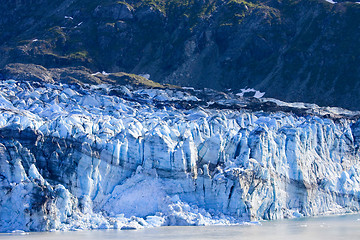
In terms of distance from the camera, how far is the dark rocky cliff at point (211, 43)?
10050 centimetres

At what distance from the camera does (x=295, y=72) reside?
101 meters

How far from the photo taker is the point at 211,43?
356 ft

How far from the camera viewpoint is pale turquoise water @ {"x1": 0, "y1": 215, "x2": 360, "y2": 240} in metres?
30.1

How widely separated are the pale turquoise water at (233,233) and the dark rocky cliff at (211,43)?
2414 inches

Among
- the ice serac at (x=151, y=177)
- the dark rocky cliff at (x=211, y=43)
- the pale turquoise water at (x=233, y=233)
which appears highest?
the dark rocky cliff at (x=211, y=43)

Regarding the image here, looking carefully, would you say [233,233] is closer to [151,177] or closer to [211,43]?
[151,177]

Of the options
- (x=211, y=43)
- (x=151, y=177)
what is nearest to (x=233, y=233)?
(x=151, y=177)

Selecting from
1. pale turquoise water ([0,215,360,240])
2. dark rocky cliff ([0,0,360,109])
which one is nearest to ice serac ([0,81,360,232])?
pale turquoise water ([0,215,360,240])

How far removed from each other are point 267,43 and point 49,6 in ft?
122

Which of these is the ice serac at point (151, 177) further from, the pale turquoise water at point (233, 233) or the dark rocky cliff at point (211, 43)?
the dark rocky cliff at point (211, 43)

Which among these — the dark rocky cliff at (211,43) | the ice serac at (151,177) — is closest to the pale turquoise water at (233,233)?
the ice serac at (151,177)

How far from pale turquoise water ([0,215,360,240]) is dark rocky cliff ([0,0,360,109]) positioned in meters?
61.3

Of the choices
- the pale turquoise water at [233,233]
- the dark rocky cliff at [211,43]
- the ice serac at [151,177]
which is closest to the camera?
the pale turquoise water at [233,233]

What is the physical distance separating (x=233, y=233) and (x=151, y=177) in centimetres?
512
